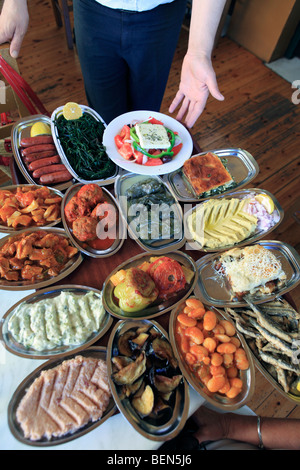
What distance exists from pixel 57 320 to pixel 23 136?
148 cm

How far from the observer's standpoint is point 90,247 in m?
1.91

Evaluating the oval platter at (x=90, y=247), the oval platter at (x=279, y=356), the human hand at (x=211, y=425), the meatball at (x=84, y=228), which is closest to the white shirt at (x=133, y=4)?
the oval platter at (x=90, y=247)

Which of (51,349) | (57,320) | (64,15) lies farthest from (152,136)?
(64,15)

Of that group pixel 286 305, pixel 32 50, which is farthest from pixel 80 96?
pixel 286 305

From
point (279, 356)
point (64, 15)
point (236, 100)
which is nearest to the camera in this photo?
point (279, 356)

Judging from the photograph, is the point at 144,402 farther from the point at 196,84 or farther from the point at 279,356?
the point at 196,84

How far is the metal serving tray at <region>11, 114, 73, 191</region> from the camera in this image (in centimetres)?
210

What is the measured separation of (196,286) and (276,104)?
443cm

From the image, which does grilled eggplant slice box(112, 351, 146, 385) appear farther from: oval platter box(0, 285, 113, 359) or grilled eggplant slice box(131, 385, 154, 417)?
oval platter box(0, 285, 113, 359)

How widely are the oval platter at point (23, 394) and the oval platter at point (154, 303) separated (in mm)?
220

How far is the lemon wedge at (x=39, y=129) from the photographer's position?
2.28 m

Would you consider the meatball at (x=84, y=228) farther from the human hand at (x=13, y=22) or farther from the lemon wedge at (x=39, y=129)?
the human hand at (x=13, y=22)

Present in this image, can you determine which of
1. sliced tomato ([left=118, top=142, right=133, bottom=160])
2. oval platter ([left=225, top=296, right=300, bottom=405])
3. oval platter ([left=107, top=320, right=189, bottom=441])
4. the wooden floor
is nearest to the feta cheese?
sliced tomato ([left=118, top=142, right=133, bottom=160])

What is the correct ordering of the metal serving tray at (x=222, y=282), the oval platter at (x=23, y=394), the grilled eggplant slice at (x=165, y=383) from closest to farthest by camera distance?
the oval platter at (x=23, y=394) < the grilled eggplant slice at (x=165, y=383) < the metal serving tray at (x=222, y=282)
